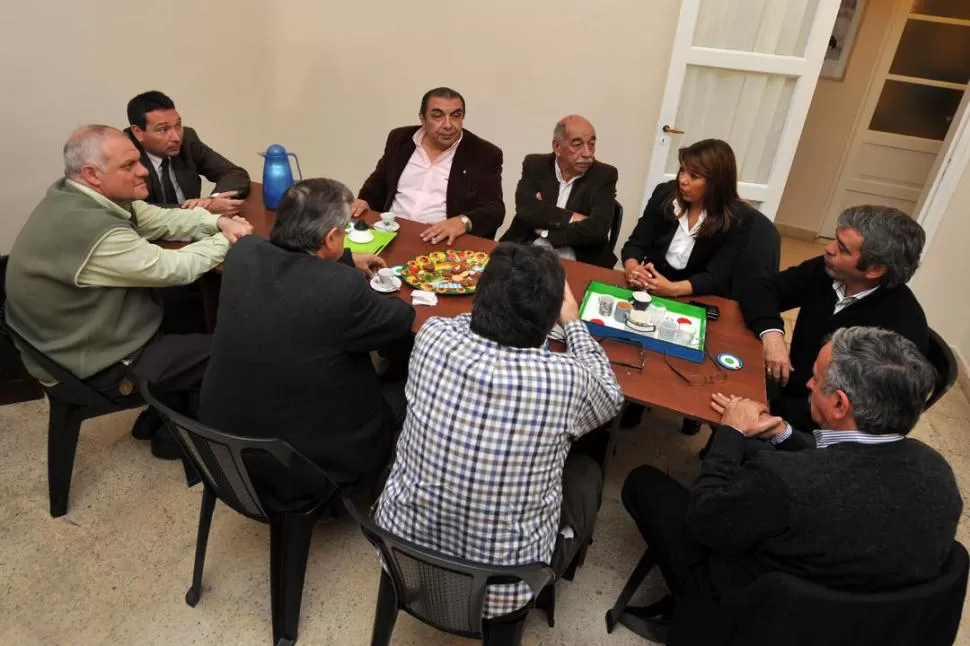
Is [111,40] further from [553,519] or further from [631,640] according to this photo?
[631,640]

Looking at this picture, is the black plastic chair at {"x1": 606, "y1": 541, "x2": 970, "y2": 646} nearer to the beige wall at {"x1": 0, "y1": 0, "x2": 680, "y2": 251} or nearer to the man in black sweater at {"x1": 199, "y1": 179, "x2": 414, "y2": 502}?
the man in black sweater at {"x1": 199, "y1": 179, "x2": 414, "y2": 502}

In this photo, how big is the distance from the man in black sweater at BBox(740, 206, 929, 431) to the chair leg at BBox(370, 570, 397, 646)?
135cm

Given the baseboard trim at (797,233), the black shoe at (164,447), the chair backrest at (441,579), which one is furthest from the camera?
the baseboard trim at (797,233)

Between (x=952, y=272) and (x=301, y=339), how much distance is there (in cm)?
371

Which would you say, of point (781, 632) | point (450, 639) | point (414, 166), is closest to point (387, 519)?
point (450, 639)

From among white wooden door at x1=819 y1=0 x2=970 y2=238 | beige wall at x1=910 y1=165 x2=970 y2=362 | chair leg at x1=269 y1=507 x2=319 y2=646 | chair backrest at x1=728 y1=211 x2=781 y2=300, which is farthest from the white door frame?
chair leg at x1=269 y1=507 x2=319 y2=646

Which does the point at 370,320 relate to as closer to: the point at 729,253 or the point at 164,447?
the point at 164,447

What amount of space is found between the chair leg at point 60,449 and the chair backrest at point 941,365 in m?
2.68

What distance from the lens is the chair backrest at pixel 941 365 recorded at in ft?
5.92

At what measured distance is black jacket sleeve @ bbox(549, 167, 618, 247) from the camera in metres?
2.71

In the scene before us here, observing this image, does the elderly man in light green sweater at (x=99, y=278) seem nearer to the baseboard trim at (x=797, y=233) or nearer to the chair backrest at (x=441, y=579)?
the chair backrest at (x=441, y=579)

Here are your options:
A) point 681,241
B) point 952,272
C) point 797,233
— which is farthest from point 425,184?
point 797,233

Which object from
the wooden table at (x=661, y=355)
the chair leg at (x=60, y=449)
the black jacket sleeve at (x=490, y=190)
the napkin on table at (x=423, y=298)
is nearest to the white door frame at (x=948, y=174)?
the wooden table at (x=661, y=355)

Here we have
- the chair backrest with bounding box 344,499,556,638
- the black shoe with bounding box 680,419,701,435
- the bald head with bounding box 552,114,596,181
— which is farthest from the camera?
the black shoe with bounding box 680,419,701,435
